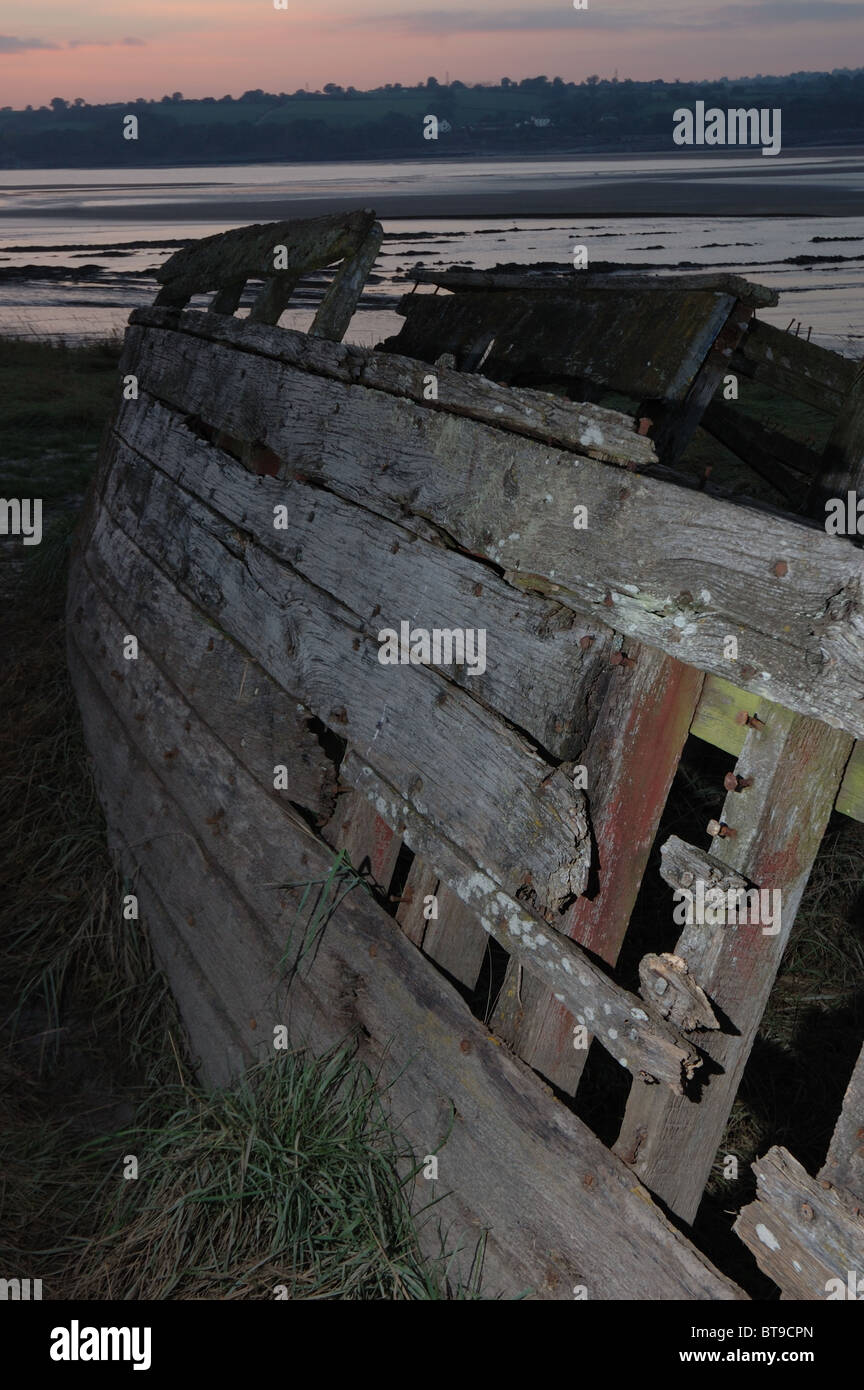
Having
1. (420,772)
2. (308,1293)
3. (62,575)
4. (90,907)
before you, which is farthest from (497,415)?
(62,575)

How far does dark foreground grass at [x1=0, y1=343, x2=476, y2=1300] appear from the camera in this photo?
280cm

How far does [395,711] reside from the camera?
9.50ft

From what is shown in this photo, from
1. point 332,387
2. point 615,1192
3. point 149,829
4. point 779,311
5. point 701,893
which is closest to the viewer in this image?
point 701,893

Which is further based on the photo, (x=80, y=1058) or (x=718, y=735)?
(x=80, y=1058)

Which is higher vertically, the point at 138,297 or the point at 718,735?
the point at 718,735

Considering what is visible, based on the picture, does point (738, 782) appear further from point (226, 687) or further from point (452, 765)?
point (226, 687)

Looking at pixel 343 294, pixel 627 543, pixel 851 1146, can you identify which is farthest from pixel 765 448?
pixel 851 1146

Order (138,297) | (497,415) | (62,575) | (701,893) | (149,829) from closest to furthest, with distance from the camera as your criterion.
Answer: (701,893) → (497,415) → (149,829) → (62,575) → (138,297)

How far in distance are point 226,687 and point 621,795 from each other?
195 cm

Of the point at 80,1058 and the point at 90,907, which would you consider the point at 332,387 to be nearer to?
the point at 90,907

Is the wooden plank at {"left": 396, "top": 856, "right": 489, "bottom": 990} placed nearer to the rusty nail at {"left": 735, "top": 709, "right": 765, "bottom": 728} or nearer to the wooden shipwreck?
the wooden shipwreck

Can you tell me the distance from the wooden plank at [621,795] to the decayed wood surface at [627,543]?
94 mm

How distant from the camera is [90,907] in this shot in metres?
4.42

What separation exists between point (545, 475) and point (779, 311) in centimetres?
2411
